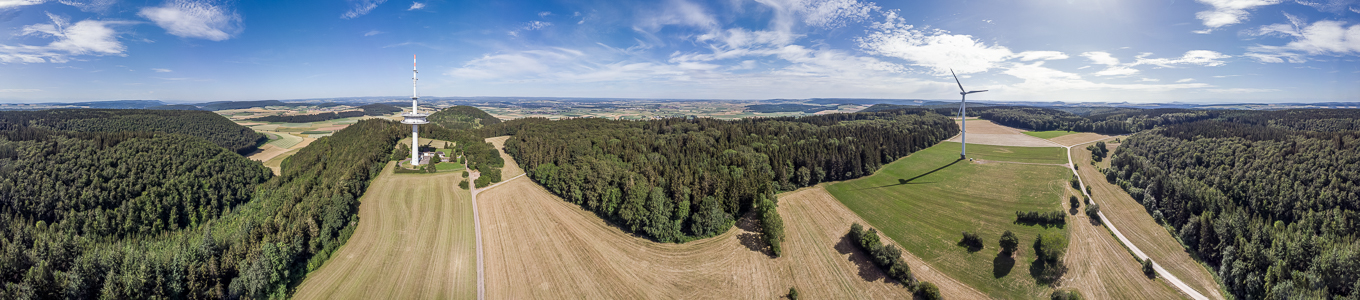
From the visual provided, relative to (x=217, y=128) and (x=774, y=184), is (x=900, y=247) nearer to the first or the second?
(x=774, y=184)

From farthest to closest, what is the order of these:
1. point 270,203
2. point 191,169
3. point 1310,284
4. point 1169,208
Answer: point 191,169 → point 270,203 → point 1169,208 → point 1310,284

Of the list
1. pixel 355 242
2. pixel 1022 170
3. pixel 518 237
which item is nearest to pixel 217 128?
pixel 355 242

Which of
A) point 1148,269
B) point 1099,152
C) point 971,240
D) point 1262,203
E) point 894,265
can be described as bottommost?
point 1148,269

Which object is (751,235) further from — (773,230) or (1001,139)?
(1001,139)

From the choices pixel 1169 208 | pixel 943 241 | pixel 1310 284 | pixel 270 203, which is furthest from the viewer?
pixel 270 203

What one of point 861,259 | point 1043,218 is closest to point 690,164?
point 861,259

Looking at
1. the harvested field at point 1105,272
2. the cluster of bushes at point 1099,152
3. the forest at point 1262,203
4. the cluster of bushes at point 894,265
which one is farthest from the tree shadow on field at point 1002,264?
the cluster of bushes at point 1099,152

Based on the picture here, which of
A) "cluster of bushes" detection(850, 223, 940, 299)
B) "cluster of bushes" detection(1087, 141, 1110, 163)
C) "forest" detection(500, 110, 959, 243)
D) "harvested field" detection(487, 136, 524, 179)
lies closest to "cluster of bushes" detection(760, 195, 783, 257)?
"forest" detection(500, 110, 959, 243)
